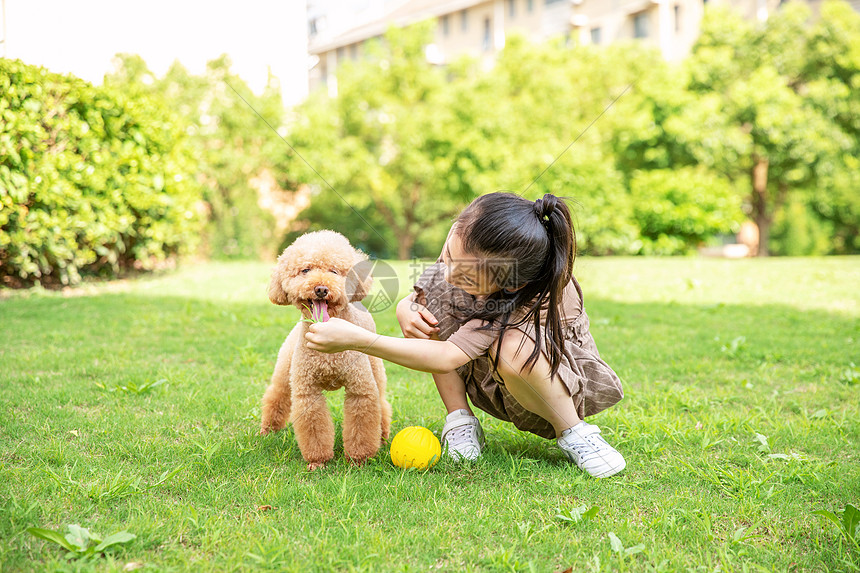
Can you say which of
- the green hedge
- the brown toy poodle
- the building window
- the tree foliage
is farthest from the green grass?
the building window

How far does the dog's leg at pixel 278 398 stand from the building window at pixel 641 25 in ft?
76.1

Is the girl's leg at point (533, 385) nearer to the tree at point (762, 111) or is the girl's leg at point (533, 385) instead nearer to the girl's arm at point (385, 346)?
the girl's arm at point (385, 346)

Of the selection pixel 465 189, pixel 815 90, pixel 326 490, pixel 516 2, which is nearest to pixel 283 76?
pixel 465 189

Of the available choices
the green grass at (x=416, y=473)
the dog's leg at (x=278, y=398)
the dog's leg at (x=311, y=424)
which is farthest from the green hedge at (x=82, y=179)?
the dog's leg at (x=311, y=424)

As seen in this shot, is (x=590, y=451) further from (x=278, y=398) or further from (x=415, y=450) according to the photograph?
(x=278, y=398)

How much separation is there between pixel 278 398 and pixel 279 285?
0.63m


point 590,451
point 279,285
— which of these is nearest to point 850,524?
point 590,451

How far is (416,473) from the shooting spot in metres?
2.33

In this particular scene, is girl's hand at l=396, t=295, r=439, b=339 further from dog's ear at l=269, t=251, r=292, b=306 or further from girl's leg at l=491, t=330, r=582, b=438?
dog's ear at l=269, t=251, r=292, b=306

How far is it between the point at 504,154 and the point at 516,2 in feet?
52.5

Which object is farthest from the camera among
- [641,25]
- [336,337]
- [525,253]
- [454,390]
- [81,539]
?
[641,25]

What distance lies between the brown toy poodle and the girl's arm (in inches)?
8.8

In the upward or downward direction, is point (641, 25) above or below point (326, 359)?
above

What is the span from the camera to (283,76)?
12969 mm
